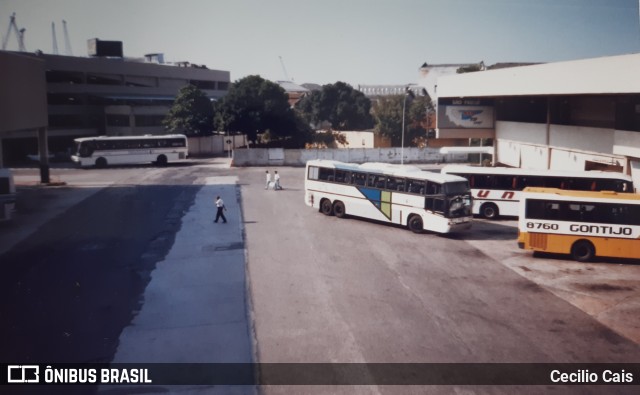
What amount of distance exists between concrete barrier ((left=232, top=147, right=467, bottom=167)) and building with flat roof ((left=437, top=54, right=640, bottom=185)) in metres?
9.98

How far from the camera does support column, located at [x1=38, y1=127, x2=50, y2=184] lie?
34.1 meters

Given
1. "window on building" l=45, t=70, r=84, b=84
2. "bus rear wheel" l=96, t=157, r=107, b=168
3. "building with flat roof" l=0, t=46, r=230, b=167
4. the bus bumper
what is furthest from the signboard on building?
"window on building" l=45, t=70, r=84, b=84

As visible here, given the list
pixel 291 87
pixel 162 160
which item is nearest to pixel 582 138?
pixel 162 160

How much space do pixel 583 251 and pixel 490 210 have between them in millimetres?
7145

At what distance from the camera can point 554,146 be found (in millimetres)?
32312

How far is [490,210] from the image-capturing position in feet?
82.5

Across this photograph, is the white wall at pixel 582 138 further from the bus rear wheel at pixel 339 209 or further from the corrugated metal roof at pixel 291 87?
the corrugated metal roof at pixel 291 87

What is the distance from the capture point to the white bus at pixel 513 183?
74.3 ft

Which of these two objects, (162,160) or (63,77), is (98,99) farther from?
(162,160)

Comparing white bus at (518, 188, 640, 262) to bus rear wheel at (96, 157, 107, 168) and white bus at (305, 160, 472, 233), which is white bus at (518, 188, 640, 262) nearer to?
white bus at (305, 160, 472, 233)

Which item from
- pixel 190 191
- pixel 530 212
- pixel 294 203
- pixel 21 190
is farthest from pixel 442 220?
pixel 21 190

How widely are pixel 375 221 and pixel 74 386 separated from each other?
16845 mm

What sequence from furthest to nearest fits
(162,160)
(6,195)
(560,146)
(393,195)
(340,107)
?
(340,107)
(162,160)
(560,146)
(6,195)
(393,195)

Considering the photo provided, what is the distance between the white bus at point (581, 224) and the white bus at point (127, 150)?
34785 millimetres
